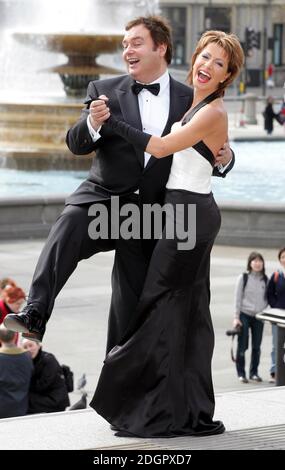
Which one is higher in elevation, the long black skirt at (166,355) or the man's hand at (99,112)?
the man's hand at (99,112)

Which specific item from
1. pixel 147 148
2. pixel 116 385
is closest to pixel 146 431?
pixel 116 385

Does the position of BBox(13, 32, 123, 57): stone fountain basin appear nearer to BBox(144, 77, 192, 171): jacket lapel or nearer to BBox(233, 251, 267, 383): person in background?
BBox(233, 251, 267, 383): person in background

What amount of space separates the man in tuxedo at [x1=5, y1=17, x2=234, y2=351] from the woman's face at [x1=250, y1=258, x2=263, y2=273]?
229 inches

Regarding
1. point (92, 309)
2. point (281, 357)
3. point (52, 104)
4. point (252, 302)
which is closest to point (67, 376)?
point (281, 357)

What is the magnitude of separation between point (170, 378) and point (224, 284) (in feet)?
33.2

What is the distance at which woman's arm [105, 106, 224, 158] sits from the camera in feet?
22.4

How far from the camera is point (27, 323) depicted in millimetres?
6793

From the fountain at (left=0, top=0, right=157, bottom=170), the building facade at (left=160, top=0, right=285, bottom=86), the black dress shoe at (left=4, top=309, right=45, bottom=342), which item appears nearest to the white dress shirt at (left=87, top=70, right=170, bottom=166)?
the black dress shoe at (left=4, top=309, right=45, bottom=342)

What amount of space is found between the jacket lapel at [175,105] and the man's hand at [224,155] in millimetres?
277

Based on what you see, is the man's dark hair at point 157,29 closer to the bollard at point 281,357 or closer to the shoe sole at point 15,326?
the shoe sole at point 15,326

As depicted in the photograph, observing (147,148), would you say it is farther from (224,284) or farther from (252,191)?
(252,191)

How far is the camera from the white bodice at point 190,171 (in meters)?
7.04

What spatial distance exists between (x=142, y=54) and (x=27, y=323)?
151 centimetres

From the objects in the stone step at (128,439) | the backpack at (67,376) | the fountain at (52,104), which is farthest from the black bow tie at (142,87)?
the fountain at (52,104)
